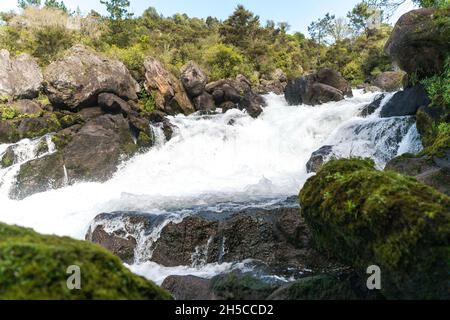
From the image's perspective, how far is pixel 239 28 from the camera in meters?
39.8

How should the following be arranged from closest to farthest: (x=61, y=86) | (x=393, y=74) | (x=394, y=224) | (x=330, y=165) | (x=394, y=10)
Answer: (x=394, y=224) → (x=330, y=165) → (x=394, y=10) → (x=61, y=86) → (x=393, y=74)

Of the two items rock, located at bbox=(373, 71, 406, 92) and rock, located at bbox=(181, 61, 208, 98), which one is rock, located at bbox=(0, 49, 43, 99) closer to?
rock, located at bbox=(181, 61, 208, 98)

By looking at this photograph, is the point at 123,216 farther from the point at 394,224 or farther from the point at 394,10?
the point at 394,10

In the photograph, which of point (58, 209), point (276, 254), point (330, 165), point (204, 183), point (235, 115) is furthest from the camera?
point (235, 115)

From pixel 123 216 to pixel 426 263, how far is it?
6.97m

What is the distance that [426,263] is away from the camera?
3242mm

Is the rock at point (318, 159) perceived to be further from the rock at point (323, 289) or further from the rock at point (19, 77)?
the rock at point (19, 77)

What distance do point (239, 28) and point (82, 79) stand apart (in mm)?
24192

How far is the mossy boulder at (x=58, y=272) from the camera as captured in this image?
220 cm

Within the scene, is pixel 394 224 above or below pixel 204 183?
below

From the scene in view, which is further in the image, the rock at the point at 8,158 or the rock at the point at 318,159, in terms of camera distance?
the rock at the point at 8,158

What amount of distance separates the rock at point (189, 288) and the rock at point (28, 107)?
56.0 ft
